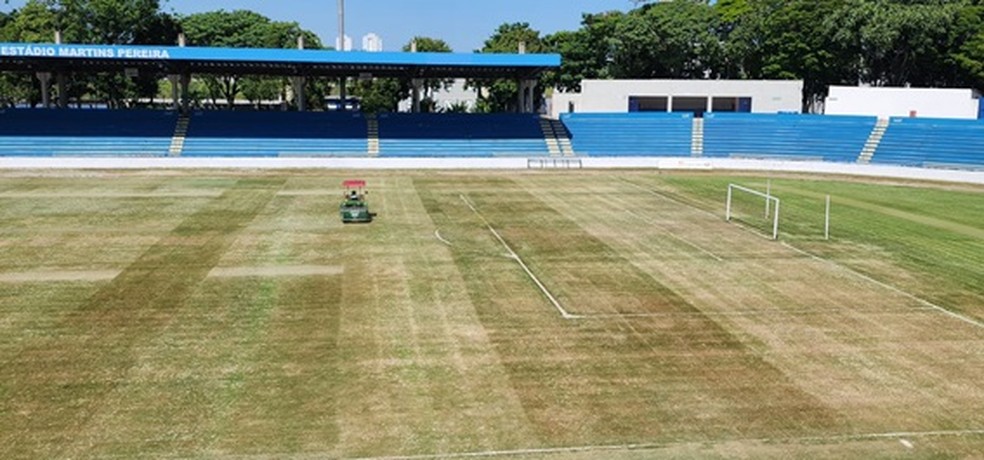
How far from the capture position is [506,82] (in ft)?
333

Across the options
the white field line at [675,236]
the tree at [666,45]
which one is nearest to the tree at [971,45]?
the tree at [666,45]

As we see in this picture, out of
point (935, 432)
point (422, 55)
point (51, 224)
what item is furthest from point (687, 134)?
point (935, 432)

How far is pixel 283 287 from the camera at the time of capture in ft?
74.0

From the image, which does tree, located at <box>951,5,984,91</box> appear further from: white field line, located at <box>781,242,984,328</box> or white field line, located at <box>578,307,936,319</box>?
white field line, located at <box>578,307,936,319</box>

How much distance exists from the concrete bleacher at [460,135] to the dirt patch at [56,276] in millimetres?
40674

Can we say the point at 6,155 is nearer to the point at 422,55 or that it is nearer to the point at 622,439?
the point at 422,55

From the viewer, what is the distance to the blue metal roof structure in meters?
55.2

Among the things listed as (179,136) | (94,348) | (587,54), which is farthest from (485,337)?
(587,54)

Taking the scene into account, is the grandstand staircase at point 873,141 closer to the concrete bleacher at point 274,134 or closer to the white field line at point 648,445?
the concrete bleacher at point 274,134

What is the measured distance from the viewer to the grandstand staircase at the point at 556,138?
6644 cm

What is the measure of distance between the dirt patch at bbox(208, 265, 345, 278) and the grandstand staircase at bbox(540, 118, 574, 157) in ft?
140

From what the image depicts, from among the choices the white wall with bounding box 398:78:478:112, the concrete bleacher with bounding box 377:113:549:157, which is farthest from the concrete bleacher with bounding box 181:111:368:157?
the white wall with bounding box 398:78:478:112

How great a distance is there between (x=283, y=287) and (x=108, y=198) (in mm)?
23255

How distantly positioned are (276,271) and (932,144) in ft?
184
